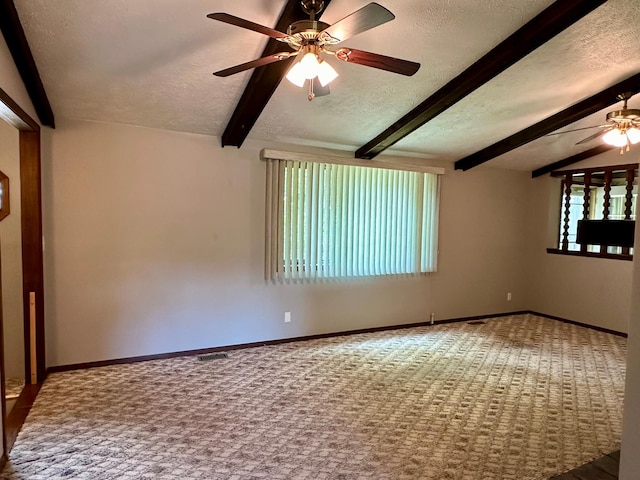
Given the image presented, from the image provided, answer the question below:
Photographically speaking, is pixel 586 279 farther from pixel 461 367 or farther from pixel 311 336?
pixel 311 336

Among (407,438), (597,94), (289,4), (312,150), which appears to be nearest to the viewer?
(289,4)

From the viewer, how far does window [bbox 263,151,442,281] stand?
4.45 meters

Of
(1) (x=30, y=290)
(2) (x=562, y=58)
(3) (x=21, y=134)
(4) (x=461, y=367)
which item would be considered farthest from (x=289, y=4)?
(4) (x=461, y=367)

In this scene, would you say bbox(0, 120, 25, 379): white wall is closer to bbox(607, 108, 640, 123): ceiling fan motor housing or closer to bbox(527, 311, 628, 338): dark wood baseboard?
bbox(607, 108, 640, 123): ceiling fan motor housing

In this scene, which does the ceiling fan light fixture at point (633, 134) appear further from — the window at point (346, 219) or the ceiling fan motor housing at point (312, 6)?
the ceiling fan motor housing at point (312, 6)

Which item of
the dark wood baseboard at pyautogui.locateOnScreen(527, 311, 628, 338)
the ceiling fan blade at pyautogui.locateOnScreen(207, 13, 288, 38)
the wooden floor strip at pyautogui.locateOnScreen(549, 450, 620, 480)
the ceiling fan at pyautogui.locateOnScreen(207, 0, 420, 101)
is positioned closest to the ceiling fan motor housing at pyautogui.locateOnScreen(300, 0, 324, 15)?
the ceiling fan at pyautogui.locateOnScreen(207, 0, 420, 101)

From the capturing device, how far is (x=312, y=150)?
183 inches

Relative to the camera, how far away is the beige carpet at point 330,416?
2.33 meters

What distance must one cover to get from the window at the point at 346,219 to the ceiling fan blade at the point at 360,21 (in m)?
2.35

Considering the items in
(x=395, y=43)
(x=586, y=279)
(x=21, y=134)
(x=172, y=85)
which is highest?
(x=395, y=43)

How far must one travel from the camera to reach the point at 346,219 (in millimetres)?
4812

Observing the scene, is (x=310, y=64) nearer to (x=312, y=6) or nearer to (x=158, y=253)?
(x=312, y=6)

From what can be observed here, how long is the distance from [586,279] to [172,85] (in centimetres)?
579

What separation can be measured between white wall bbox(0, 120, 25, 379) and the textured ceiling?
31.2 inches
